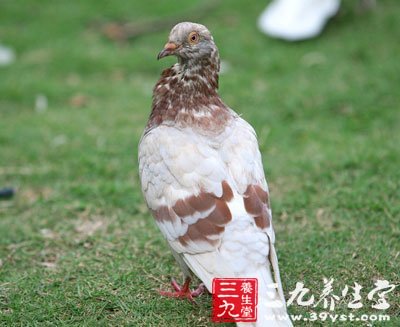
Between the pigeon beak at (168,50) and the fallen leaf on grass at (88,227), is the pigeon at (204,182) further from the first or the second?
the fallen leaf on grass at (88,227)

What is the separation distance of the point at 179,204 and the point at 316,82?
194 inches

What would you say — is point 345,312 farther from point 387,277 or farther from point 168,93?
point 168,93

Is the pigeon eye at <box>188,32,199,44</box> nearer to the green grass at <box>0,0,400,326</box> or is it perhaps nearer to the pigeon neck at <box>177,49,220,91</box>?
the pigeon neck at <box>177,49,220,91</box>

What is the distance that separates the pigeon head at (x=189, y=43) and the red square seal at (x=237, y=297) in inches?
59.1

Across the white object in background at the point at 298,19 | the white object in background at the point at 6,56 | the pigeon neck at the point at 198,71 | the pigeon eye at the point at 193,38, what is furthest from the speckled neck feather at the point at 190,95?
the white object in background at the point at 6,56

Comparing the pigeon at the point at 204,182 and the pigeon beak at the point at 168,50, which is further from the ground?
the pigeon beak at the point at 168,50

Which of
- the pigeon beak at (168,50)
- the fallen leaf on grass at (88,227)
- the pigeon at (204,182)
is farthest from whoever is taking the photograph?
the fallen leaf on grass at (88,227)

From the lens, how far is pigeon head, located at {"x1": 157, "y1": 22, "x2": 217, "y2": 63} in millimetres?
3955

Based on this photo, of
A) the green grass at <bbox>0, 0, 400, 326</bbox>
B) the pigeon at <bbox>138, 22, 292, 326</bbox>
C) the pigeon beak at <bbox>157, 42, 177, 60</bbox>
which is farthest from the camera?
the green grass at <bbox>0, 0, 400, 326</bbox>

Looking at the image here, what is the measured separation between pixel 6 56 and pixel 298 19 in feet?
14.9

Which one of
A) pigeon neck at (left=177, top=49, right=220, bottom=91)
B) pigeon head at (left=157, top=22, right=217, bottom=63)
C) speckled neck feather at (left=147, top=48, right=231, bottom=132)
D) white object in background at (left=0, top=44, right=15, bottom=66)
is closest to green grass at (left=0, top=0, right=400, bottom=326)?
white object in background at (left=0, top=44, right=15, bottom=66)

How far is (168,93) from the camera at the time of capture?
13.6 ft

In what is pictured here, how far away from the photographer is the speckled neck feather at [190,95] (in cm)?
406

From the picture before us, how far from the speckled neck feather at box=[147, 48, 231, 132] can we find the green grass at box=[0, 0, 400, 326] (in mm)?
1152
